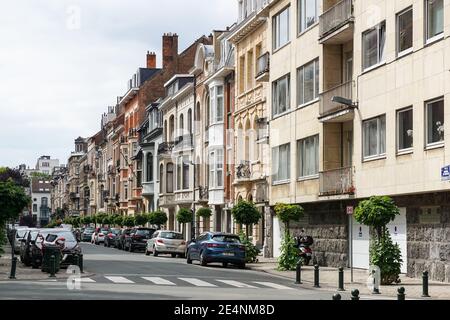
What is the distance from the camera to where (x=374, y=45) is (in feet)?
98.0

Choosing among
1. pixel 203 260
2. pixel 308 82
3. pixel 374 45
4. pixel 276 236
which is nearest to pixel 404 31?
pixel 374 45

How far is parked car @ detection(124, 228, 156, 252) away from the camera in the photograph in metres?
51.4

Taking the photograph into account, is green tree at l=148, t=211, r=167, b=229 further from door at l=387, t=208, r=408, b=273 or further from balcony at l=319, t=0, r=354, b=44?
door at l=387, t=208, r=408, b=273

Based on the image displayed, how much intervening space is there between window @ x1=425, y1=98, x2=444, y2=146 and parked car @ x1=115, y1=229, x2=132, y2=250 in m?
30.9

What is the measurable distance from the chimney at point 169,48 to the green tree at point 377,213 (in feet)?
199

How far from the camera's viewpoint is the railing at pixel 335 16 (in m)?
31.8

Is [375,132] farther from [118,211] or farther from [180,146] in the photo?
[118,211]

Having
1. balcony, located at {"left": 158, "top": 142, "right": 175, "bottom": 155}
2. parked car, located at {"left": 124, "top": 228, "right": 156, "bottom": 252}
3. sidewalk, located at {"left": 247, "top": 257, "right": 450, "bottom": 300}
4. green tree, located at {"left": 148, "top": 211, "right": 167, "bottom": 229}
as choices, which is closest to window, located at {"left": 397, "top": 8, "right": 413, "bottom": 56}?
sidewalk, located at {"left": 247, "top": 257, "right": 450, "bottom": 300}

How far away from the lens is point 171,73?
3223 inches

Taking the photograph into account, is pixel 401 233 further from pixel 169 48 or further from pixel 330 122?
pixel 169 48

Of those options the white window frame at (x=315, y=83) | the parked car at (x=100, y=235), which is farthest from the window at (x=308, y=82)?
the parked car at (x=100, y=235)

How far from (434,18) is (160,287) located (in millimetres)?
11515

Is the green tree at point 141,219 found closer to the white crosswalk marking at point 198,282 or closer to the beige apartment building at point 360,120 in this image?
the beige apartment building at point 360,120
